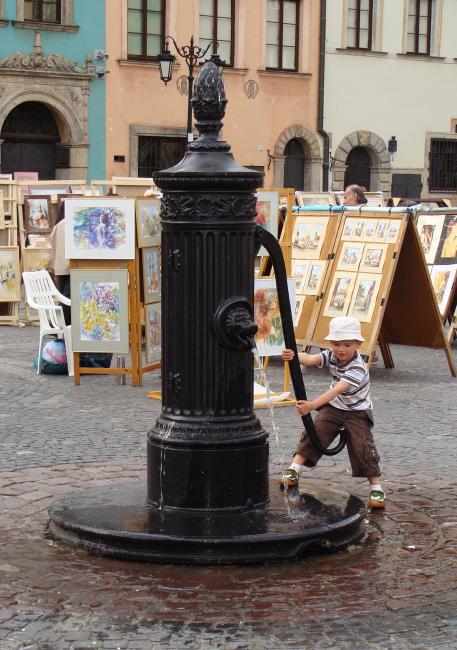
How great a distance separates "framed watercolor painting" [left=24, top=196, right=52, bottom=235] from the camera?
1898 cm

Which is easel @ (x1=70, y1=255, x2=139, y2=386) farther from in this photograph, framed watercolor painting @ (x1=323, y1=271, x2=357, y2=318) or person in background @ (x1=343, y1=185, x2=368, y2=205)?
person in background @ (x1=343, y1=185, x2=368, y2=205)

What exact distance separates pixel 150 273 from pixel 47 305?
186 centimetres

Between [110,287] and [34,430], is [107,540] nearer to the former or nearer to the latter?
[34,430]

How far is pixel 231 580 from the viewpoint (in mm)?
5617

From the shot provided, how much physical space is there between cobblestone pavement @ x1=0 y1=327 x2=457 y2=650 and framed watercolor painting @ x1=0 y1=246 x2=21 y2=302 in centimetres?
864

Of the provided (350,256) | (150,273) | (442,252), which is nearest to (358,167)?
(442,252)

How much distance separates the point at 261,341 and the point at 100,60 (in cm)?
2160

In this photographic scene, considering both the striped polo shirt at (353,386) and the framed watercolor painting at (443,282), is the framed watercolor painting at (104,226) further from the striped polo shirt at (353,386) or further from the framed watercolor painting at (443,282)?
the striped polo shirt at (353,386)

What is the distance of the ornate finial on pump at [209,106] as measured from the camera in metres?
6.43

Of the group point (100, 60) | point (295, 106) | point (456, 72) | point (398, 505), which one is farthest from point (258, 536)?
point (456, 72)

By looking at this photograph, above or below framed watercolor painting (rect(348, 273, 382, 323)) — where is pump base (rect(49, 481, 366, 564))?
below

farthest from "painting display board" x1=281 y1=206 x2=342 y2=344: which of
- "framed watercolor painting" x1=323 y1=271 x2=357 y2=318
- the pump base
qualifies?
the pump base

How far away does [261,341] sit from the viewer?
11.0m

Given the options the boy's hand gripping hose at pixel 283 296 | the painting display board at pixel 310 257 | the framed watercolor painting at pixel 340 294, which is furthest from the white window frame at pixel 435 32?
the boy's hand gripping hose at pixel 283 296
